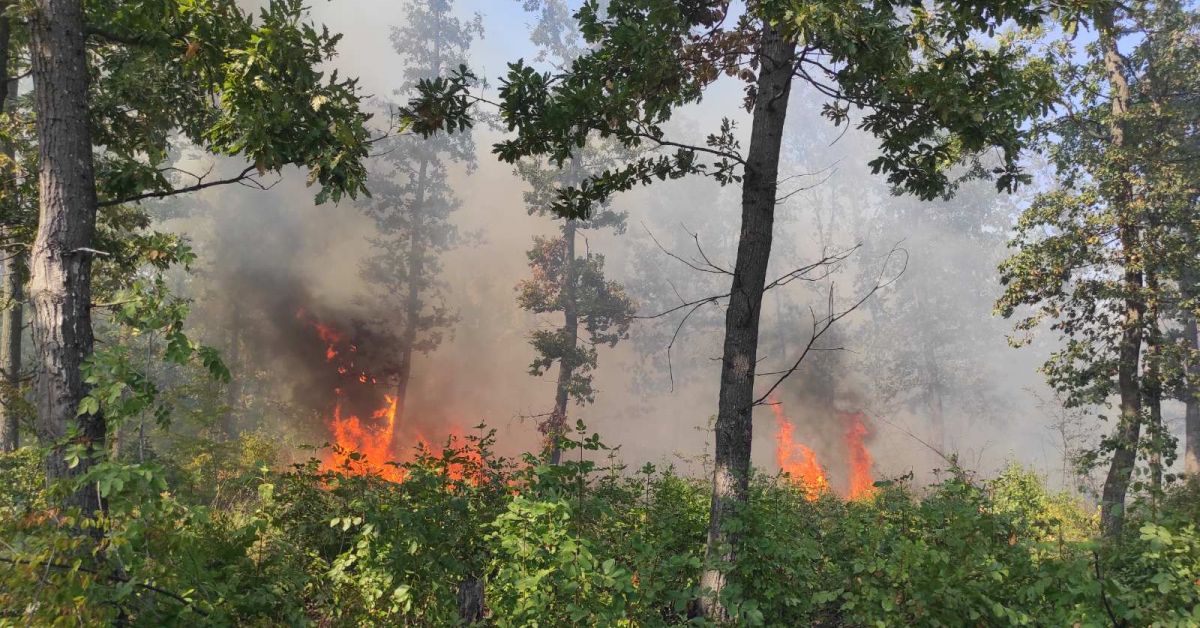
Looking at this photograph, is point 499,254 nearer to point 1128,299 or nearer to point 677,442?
point 677,442

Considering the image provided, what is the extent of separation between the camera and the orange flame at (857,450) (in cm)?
3462

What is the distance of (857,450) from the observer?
120 feet

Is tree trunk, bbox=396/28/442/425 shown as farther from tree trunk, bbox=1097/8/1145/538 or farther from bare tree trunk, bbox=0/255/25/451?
tree trunk, bbox=1097/8/1145/538

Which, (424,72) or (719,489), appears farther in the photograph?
(424,72)

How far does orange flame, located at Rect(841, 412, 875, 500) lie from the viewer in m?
34.6

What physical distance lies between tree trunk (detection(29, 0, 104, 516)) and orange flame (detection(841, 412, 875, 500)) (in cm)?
3409

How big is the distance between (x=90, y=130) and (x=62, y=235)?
56.0 inches

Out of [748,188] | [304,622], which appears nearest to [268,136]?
[304,622]

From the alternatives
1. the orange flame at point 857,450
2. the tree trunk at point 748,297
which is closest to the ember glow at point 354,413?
the orange flame at point 857,450

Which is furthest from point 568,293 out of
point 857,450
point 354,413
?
point 857,450

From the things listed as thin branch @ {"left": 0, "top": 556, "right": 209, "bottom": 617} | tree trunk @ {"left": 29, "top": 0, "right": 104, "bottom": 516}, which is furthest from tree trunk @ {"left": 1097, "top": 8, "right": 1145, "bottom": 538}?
tree trunk @ {"left": 29, "top": 0, "right": 104, "bottom": 516}

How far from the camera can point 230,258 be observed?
33.6 m

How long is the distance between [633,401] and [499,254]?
14.3 meters

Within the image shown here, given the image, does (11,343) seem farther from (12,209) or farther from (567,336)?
(567,336)
